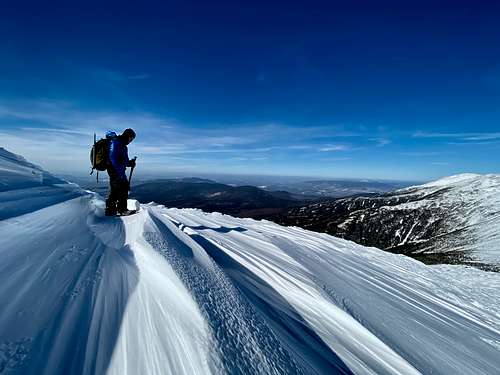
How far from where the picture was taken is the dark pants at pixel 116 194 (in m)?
7.90

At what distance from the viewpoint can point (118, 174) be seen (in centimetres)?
833

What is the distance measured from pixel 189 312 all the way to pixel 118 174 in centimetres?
676

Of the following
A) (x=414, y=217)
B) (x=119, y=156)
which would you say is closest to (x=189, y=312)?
(x=119, y=156)

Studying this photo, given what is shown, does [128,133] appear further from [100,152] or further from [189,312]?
[189,312]

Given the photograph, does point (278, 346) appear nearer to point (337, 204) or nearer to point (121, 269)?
point (121, 269)

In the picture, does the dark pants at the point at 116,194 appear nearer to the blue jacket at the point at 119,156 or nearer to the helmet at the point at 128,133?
the blue jacket at the point at 119,156

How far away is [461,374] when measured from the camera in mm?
3715

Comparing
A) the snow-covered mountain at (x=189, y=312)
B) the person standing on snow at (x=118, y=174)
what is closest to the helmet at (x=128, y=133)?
the person standing on snow at (x=118, y=174)

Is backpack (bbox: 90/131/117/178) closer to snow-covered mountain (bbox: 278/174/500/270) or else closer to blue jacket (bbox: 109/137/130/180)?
blue jacket (bbox: 109/137/130/180)

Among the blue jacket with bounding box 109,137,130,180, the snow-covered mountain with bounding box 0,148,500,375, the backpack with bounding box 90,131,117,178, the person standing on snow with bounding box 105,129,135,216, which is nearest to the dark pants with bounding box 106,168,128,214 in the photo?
the person standing on snow with bounding box 105,129,135,216

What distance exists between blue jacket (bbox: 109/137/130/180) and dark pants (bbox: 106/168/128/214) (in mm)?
182

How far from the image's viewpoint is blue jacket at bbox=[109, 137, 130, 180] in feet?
26.0

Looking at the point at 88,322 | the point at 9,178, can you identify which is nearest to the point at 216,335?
the point at 88,322

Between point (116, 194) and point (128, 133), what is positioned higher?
point (128, 133)
